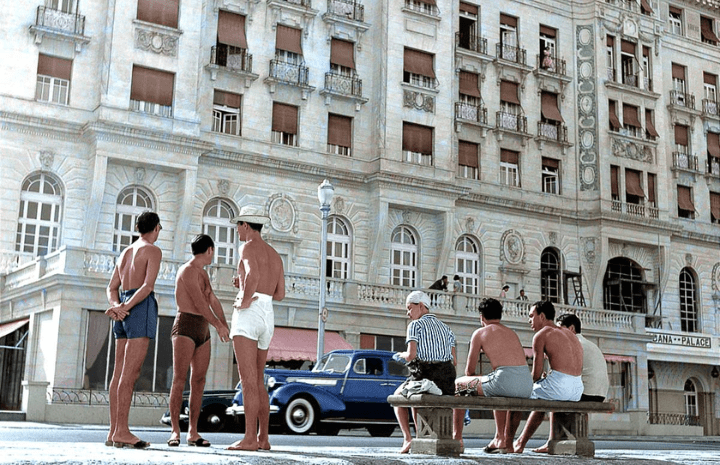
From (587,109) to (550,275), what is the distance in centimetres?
765

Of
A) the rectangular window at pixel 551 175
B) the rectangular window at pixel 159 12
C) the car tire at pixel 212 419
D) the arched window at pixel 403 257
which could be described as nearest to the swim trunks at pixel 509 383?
the car tire at pixel 212 419

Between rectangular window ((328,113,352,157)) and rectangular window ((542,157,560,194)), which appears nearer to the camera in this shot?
rectangular window ((328,113,352,157))

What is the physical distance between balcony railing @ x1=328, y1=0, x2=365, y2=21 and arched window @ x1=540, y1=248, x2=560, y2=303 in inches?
503

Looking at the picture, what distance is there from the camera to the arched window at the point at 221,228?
99.4 feet

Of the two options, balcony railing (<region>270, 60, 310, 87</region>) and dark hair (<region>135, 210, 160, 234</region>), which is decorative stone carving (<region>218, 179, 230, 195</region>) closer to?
balcony railing (<region>270, 60, 310, 87</region>)

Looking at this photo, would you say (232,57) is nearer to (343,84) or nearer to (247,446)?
(343,84)

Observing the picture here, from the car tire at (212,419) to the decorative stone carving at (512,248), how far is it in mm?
20522

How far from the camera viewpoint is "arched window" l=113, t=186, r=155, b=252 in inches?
1121

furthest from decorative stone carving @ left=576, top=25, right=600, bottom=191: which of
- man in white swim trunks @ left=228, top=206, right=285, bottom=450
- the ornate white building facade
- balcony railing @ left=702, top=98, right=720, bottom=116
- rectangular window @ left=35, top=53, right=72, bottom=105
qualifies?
man in white swim trunks @ left=228, top=206, right=285, bottom=450

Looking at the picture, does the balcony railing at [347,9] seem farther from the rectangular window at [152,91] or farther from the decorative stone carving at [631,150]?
the decorative stone carving at [631,150]

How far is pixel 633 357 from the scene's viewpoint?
115ft

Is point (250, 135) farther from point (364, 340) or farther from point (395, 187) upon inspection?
point (364, 340)

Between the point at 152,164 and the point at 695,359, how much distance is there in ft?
80.1

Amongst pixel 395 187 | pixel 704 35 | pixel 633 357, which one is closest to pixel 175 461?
pixel 395 187
